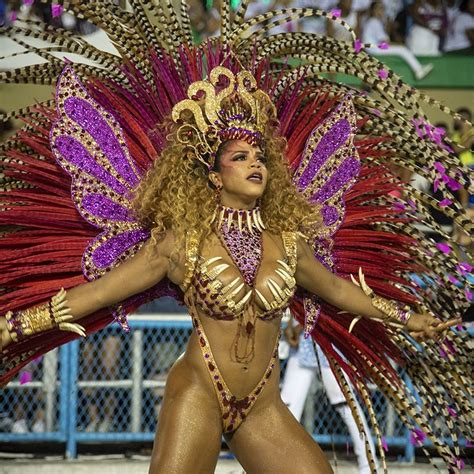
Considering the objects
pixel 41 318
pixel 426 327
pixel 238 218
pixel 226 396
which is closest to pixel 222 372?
pixel 226 396

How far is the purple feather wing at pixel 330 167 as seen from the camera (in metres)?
4.18

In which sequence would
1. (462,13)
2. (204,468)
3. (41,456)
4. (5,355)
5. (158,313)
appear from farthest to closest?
(462,13) → (158,313) → (41,456) → (5,355) → (204,468)

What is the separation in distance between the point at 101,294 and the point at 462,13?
24.3 ft

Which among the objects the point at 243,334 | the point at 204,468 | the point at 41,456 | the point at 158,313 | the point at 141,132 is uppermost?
the point at 141,132

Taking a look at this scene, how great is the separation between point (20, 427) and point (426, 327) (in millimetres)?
3267

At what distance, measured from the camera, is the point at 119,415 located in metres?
6.56

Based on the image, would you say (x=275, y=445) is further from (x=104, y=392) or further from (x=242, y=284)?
(x=104, y=392)

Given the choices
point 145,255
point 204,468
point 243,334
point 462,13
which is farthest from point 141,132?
point 462,13

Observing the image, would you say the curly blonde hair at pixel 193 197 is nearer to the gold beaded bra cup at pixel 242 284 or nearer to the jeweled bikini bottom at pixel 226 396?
the gold beaded bra cup at pixel 242 284

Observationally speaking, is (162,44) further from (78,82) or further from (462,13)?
(462,13)

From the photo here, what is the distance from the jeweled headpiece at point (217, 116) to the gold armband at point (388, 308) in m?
0.76

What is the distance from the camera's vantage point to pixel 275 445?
3.72 m


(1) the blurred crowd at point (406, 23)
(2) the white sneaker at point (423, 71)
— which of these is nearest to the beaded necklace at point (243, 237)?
(1) the blurred crowd at point (406, 23)

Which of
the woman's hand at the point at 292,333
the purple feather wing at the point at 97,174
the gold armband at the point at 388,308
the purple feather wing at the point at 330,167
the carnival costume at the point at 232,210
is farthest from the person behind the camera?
the woman's hand at the point at 292,333
